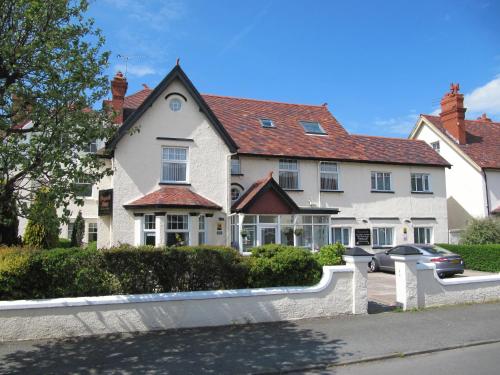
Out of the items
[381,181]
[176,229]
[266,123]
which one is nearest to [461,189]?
[381,181]

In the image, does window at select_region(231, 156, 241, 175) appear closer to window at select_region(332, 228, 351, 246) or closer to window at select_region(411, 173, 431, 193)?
window at select_region(332, 228, 351, 246)

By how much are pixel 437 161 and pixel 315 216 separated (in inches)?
390

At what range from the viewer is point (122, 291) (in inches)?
378

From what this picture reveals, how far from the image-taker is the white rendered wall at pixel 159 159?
19328 mm

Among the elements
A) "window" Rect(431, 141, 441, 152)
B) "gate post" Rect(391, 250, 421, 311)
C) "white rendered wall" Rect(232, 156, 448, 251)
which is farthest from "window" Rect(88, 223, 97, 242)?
"window" Rect(431, 141, 441, 152)

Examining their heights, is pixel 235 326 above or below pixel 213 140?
below

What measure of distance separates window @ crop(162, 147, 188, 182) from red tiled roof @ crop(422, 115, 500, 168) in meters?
19.5

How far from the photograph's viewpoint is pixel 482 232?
24.5 metres

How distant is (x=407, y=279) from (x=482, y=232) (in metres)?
15.8

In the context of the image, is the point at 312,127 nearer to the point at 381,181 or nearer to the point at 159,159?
the point at 381,181

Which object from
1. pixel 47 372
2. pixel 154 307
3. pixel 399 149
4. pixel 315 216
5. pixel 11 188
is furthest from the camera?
pixel 399 149

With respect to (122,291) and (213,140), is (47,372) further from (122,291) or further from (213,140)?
(213,140)

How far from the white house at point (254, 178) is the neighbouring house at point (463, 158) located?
2551mm

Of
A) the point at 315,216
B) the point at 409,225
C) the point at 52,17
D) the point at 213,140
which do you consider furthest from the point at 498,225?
the point at 52,17
